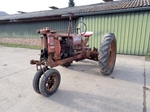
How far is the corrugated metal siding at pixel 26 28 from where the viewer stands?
9.27 metres

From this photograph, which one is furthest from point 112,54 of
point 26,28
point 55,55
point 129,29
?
point 26,28

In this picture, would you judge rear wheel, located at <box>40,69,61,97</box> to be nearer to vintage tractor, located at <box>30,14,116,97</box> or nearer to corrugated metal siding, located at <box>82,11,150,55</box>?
vintage tractor, located at <box>30,14,116,97</box>

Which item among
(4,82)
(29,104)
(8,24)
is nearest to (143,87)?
(29,104)

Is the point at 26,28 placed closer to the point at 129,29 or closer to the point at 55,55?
the point at 129,29

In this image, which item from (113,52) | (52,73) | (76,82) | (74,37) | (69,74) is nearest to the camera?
(52,73)

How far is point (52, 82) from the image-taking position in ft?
8.84

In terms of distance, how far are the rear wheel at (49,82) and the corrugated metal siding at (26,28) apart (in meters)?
6.78

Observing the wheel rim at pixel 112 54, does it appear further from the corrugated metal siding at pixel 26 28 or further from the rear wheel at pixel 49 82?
the corrugated metal siding at pixel 26 28

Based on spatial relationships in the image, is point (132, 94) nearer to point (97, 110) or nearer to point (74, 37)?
point (97, 110)

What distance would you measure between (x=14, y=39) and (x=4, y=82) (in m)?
10.2

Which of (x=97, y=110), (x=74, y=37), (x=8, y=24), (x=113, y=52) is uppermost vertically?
(x=8, y=24)

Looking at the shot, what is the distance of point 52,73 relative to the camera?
8.33ft

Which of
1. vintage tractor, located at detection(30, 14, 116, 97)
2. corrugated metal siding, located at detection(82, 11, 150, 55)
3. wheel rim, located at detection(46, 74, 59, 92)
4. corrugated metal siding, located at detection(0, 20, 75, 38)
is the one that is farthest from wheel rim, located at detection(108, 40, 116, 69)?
corrugated metal siding, located at detection(0, 20, 75, 38)

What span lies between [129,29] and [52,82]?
17.2ft
